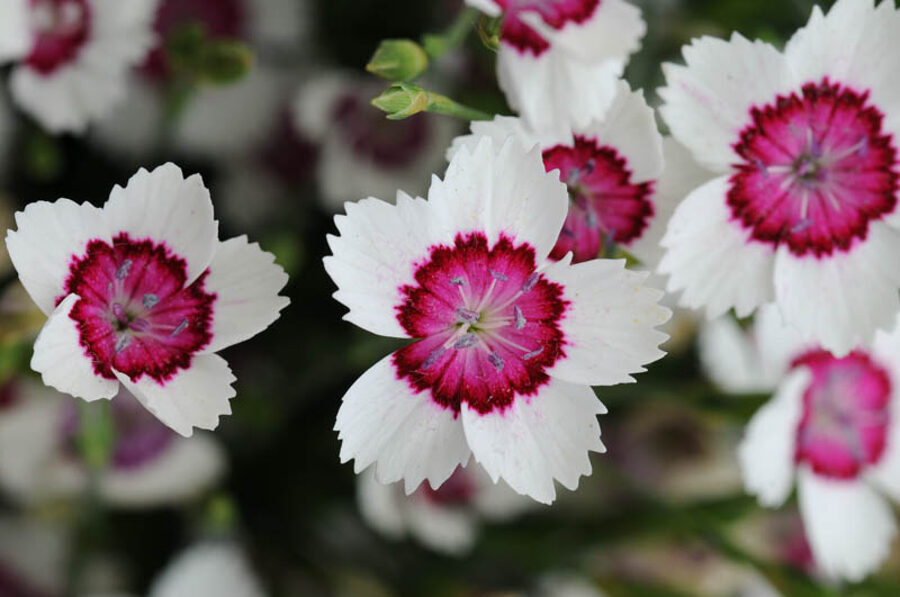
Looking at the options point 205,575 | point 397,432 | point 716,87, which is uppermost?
point 716,87

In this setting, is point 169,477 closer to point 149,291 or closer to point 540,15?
point 149,291

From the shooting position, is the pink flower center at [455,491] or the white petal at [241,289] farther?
the pink flower center at [455,491]

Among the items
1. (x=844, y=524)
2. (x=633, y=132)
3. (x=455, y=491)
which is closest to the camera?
(x=633, y=132)

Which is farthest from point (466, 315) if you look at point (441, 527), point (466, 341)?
point (441, 527)

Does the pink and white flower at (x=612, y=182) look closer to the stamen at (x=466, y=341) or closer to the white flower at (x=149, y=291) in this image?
the stamen at (x=466, y=341)

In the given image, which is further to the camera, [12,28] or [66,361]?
[12,28]

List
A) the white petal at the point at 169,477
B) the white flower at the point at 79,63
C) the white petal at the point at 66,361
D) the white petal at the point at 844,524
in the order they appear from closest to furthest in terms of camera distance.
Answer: the white petal at the point at 66,361 < the white flower at the point at 79,63 < the white petal at the point at 844,524 < the white petal at the point at 169,477

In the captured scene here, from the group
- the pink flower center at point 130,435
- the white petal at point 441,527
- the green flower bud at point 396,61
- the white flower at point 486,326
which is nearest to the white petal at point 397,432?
the white flower at point 486,326

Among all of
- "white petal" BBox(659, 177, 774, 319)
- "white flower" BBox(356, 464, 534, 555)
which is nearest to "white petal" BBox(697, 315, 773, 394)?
"white flower" BBox(356, 464, 534, 555)
